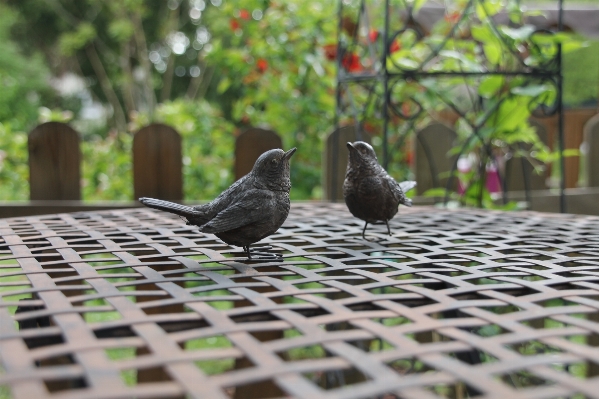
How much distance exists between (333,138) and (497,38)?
0.91 metres

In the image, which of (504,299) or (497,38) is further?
(497,38)

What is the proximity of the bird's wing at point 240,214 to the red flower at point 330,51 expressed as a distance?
2622 millimetres

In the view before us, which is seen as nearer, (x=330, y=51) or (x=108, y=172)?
(x=330, y=51)

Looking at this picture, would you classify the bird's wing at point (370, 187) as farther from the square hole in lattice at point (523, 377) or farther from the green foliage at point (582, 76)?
the green foliage at point (582, 76)

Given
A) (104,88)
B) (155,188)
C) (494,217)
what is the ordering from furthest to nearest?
(104,88) < (155,188) < (494,217)

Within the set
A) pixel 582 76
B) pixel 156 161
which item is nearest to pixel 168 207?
pixel 156 161

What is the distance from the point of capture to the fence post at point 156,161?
3.02 metres

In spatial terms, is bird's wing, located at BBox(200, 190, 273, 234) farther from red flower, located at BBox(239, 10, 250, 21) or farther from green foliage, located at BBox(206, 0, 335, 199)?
red flower, located at BBox(239, 10, 250, 21)

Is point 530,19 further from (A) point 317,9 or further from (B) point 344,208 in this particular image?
(B) point 344,208

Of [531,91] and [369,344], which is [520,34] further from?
[369,344]

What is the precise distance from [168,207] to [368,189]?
57cm

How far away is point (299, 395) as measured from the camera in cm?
66

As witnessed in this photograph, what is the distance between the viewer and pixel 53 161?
118 inches

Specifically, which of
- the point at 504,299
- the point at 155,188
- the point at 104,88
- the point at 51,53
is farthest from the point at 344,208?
the point at 51,53
